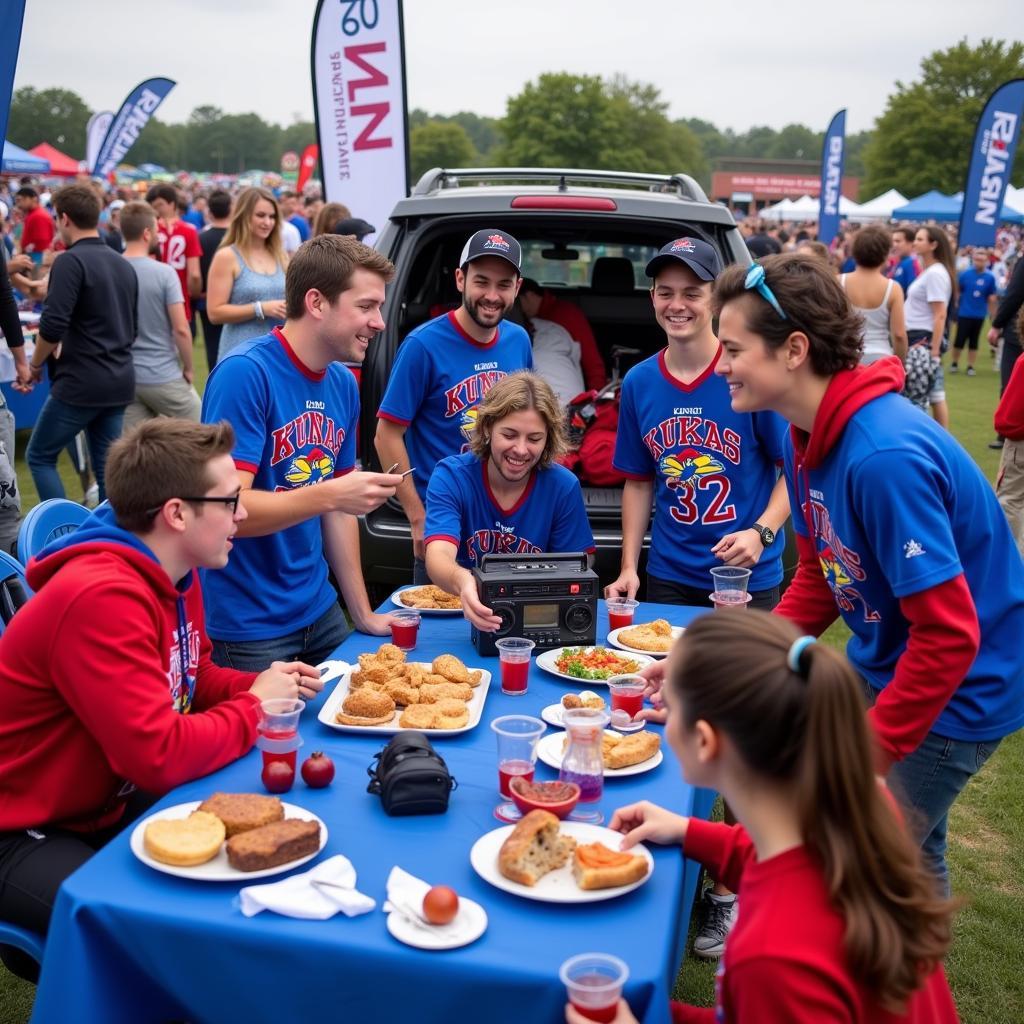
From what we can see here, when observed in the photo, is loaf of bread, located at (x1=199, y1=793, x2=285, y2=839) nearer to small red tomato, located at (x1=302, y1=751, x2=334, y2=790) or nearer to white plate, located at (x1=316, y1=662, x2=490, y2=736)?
small red tomato, located at (x1=302, y1=751, x2=334, y2=790)

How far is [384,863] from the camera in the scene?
78.3 inches

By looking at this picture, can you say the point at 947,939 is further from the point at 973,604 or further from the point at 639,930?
the point at 973,604

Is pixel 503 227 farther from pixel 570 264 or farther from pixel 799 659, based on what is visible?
pixel 799 659

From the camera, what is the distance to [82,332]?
21.2 feet

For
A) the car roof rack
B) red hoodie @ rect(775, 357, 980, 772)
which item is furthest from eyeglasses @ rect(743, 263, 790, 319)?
the car roof rack

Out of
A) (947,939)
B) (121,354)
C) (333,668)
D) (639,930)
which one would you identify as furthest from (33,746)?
(121,354)

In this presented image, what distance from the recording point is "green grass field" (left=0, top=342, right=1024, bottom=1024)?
119 inches

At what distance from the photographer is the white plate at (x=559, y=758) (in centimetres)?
239

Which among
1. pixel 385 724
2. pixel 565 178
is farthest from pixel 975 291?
pixel 385 724

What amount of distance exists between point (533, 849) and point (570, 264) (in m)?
6.12

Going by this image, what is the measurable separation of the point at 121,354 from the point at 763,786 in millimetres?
5991

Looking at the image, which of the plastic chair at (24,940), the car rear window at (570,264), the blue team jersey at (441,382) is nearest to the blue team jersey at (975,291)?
the car rear window at (570,264)

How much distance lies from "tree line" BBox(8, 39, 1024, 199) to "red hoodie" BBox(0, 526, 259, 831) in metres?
26.2

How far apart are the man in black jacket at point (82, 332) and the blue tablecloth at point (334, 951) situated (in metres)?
5.05
